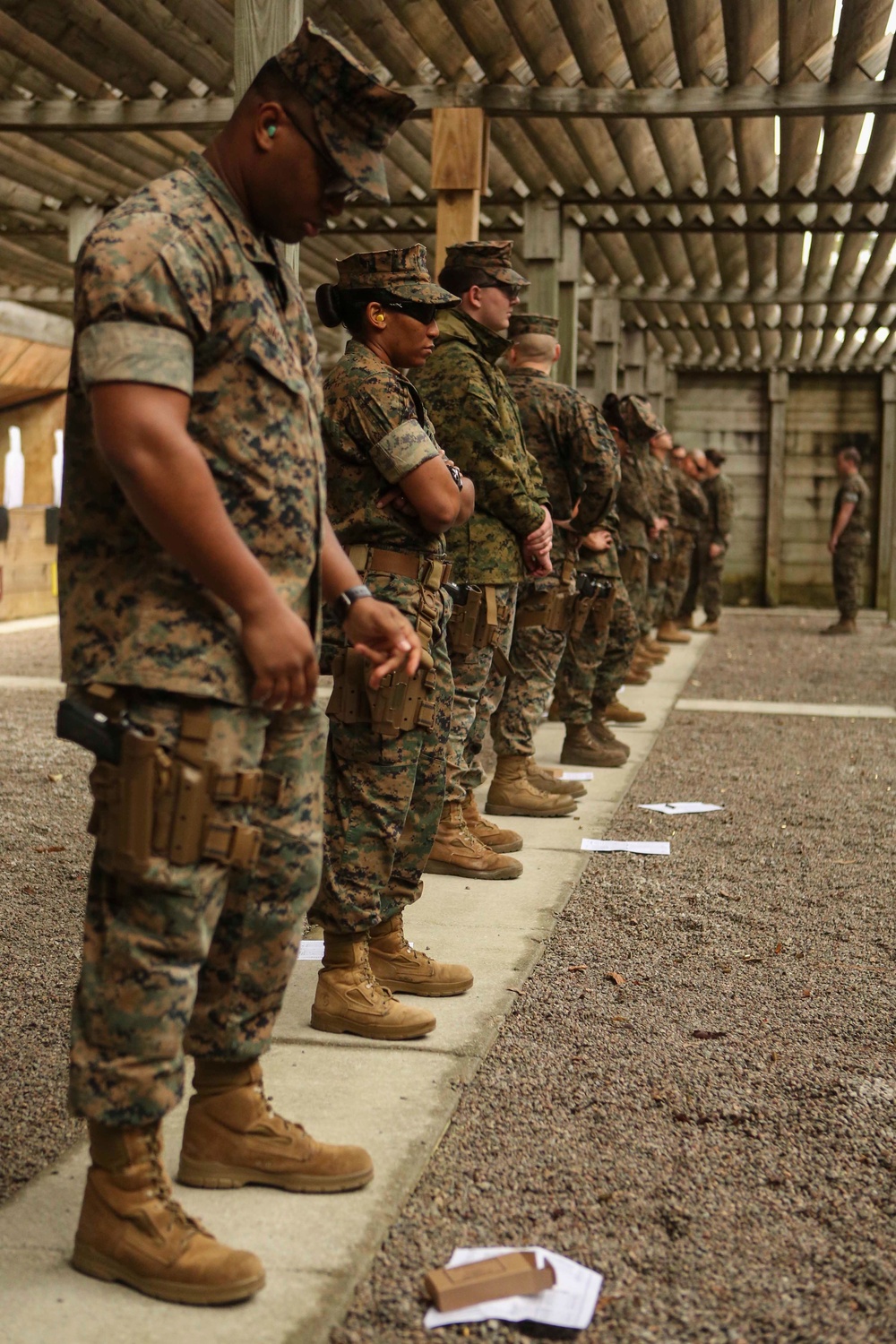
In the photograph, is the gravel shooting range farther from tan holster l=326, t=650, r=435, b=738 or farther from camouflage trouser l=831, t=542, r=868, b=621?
camouflage trouser l=831, t=542, r=868, b=621

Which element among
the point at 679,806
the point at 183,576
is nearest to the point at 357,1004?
the point at 183,576

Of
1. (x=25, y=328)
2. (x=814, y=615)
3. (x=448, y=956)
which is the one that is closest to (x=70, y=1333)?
(x=448, y=956)

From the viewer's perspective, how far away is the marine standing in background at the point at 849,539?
15.4 metres

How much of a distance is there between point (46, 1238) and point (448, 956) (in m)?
1.82

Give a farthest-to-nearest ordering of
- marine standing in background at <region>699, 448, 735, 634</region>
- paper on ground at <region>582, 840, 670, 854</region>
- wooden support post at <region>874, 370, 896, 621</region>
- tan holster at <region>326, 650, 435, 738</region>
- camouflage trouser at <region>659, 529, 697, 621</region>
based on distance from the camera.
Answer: wooden support post at <region>874, 370, 896, 621</region>
marine standing in background at <region>699, 448, 735, 634</region>
camouflage trouser at <region>659, 529, 697, 621</region>
paper on ground at <region>582, 840, 670, 854</region>
tan holster at <region>326, 650, 435, 738</region>

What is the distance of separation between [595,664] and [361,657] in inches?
156

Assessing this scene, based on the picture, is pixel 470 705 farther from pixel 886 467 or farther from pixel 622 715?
pixel 886 467

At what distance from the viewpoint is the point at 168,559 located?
2.16 m

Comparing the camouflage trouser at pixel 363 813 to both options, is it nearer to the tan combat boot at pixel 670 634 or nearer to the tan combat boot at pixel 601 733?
the tan combat boot at pixel 601 733

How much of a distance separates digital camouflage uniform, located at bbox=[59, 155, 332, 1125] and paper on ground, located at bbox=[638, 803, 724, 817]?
4.26m

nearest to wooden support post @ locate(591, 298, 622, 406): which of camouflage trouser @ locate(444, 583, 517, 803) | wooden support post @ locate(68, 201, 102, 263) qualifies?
wooden support post @ locate(68, 201, 102, 263)

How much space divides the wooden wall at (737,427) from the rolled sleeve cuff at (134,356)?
20.8 meters

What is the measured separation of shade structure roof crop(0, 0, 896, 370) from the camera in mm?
7215

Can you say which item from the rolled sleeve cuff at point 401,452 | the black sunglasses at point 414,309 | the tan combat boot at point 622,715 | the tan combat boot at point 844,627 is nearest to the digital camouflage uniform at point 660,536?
the tan combat boot at point 622,715
